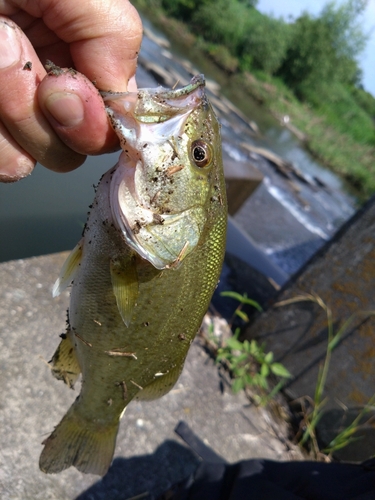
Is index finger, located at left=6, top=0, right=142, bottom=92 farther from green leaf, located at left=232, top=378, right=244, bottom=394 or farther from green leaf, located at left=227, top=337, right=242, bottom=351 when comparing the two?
green leaf, located at left=232, top=378, right=244, bottom=394

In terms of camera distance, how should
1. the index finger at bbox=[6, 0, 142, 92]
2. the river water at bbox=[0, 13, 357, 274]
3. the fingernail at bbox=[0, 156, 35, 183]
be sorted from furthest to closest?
the river water at bbox=[0, 13, 357, 274]
the fingernail at bbox=[0, 156, 35, 183]
the index finger at bbox=[6, 0, 142, 92]

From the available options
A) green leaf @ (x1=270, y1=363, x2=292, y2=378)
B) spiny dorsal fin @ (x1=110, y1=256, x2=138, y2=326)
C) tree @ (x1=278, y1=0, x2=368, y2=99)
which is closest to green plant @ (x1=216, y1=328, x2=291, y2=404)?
green leaf @ (x1=270, y1=363, x2=292, y2=378)

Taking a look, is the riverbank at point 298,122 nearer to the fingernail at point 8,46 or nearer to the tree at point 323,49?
the tree at point 323,49

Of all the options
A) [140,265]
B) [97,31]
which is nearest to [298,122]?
[97,31]

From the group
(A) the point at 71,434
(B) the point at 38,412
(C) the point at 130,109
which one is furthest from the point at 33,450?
(C) the point at 130,109

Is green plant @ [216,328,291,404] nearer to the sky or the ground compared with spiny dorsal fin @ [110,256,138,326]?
nearer to the ground

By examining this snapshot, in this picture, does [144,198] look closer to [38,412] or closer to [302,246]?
[38,412]
